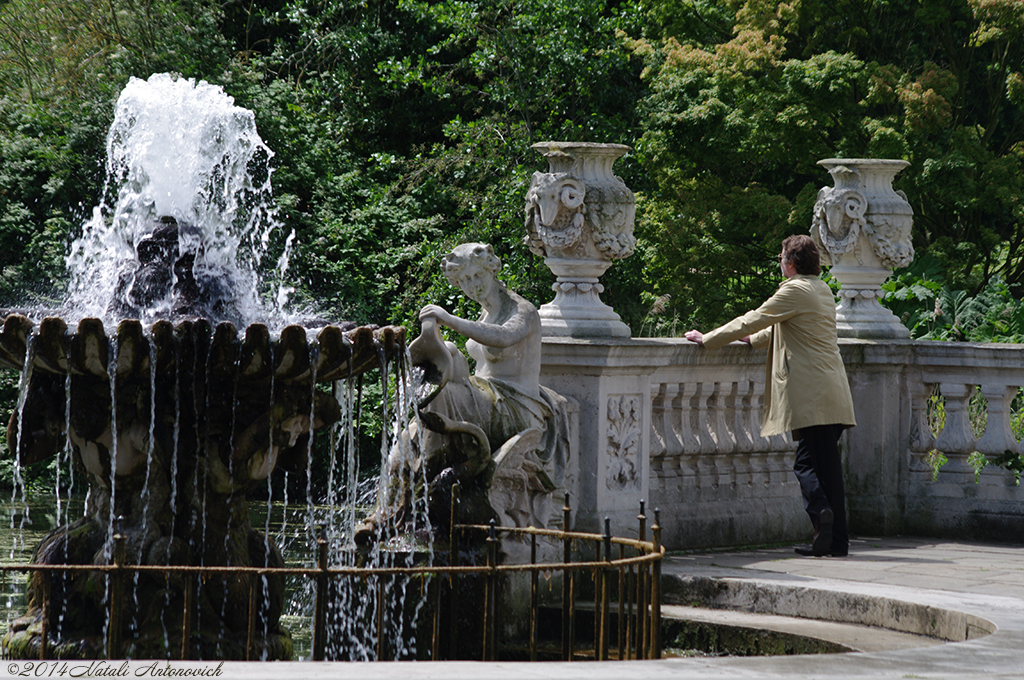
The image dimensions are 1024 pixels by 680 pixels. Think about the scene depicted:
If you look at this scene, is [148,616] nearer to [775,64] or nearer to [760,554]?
[760,554]

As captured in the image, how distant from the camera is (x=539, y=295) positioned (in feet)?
61.6

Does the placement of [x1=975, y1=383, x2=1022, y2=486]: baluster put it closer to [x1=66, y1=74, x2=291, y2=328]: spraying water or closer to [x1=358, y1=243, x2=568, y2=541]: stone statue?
[x1=358, y1=243, x2=568, y2=541]: stone statue

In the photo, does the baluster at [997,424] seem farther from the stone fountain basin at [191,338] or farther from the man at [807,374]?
the stone fountain basin at [191,338]

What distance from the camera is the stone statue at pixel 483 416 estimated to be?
6.71 m

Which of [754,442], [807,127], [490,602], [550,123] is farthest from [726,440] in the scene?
[807,127]

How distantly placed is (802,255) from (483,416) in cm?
223

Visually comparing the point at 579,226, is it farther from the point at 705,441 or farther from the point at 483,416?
the point at 705,441

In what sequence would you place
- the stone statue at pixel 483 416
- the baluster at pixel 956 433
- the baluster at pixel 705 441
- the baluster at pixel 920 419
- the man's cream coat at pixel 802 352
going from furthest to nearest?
the baluster at pixel 920 419 → the baluster at pixel 956 433 → the baluster at pixel 705 441 → the man's cream coat at pixel 802 352 → the stone statue at pixel 483 416

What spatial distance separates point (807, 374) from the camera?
7934mm

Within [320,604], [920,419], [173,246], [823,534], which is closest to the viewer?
[320,604]

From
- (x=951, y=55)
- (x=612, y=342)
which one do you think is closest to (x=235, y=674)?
(x=612, y=342)

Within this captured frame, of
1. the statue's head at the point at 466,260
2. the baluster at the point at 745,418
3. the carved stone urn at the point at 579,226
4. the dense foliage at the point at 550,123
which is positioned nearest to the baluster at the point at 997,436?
the baluster at the point at 745,418

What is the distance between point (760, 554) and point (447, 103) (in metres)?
14.3

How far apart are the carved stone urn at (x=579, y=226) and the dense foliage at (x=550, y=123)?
996 centimetres
